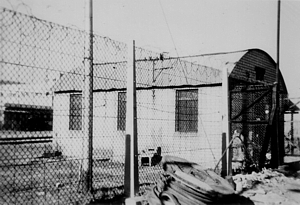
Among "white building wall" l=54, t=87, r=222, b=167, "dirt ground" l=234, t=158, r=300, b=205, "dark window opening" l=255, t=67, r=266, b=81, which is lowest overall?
"dirt ground" l=234, t=158, r=300, b=205

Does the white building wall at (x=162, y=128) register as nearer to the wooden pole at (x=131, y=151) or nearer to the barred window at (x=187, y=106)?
the barred window at (x=187, y=106)

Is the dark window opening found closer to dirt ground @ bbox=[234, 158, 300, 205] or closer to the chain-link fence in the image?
the chain-link fence

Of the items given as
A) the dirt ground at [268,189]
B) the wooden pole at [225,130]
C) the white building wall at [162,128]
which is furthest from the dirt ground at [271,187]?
the white building wall at [162,128]

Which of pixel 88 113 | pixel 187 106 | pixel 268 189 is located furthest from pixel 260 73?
pixel 88 113

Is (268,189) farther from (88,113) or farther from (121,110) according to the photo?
(121,110)

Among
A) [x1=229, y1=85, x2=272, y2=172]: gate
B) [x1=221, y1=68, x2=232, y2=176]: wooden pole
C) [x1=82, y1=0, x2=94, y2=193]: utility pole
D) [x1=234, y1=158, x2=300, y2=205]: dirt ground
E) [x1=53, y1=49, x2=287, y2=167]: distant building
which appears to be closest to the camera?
[x1=82, y1=0, x2=94, y2=193]: utility pole

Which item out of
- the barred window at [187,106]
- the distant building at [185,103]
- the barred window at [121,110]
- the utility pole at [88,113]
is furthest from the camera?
the barred window at [121,110]

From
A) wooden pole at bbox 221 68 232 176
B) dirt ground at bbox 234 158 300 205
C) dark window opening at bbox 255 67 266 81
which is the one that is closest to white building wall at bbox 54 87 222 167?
dirt ground at bbox 234 158 300 205

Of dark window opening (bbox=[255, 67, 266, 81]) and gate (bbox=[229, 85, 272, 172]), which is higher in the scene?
dark window opening (bbox=[255, 67, 266, 81])

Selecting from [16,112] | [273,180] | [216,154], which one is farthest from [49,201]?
[216,154]

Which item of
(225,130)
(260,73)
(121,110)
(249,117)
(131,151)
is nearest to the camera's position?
(131,151)

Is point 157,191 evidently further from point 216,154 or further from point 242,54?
point 242,54

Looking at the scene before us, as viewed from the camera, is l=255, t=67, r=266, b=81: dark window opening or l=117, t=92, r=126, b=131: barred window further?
l=255, t=67, r=266, b=81: dark window opening

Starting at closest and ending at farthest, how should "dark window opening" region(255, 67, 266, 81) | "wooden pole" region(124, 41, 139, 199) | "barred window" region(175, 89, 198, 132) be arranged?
"wooden pole" region(124, 41, 139, 199)
"barred window" region(175, 89, 198, 132)
"dark window opening" region(255, 67, 266, 81)
